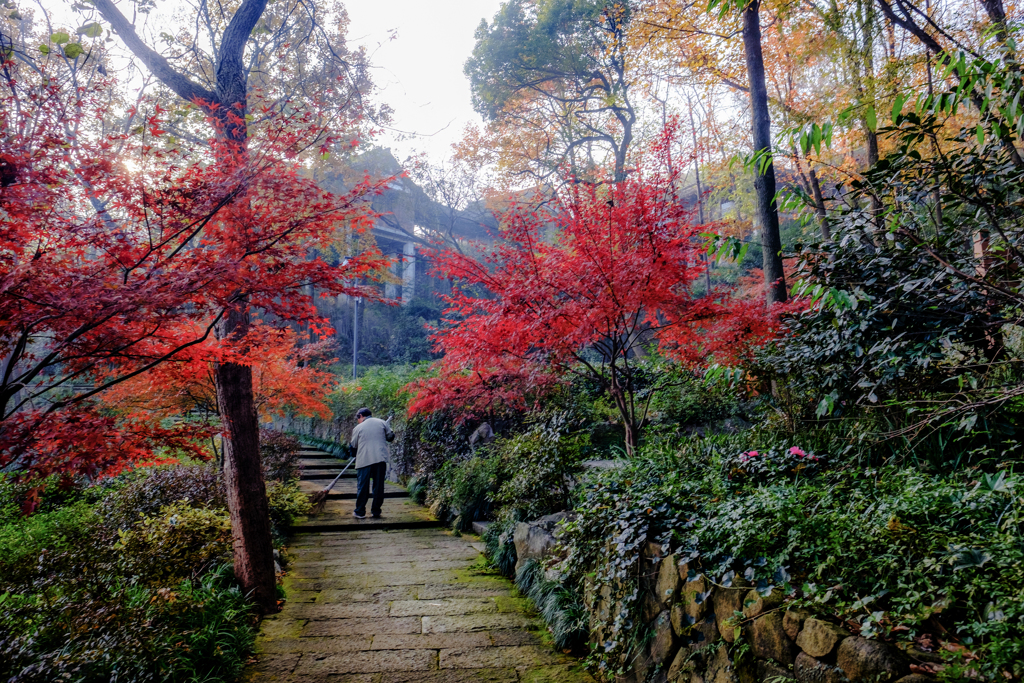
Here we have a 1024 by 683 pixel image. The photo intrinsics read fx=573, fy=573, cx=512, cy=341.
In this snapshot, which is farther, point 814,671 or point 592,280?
point 592,280

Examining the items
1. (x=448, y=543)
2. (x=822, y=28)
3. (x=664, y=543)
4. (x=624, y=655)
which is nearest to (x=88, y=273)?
(x=664, y=543)

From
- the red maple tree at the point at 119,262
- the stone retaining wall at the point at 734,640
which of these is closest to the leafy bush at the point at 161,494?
the red maple tree at the point at 119,262

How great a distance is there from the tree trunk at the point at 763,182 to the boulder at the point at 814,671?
461cm

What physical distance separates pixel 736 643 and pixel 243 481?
12.9 ft

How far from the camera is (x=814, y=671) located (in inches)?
85.8

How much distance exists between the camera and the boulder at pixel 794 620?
2297mm

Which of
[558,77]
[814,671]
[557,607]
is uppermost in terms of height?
[558,77]

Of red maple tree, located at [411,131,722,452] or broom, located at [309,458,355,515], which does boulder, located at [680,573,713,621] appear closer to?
red maple tree, located at [411,131,722,452]

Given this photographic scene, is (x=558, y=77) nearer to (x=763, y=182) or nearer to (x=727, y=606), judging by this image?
(x=763, y=182)

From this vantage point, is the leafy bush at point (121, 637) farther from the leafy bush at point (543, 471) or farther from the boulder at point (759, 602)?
the boulder at point (759, 602)

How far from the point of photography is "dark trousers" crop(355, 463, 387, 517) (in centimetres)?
817

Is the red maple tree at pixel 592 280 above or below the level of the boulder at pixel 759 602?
above

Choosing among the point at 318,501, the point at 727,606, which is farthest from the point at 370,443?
the point at 727,606

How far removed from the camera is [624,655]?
3.33 m
